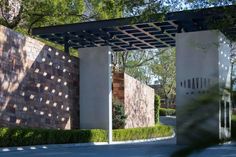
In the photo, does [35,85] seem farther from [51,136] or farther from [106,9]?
[106,9]

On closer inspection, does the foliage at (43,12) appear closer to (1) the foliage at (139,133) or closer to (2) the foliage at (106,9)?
(2) the foliage at (106,9)

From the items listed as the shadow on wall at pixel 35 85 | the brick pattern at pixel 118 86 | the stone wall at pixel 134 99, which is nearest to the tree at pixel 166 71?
the stone wall at pixel 134 99

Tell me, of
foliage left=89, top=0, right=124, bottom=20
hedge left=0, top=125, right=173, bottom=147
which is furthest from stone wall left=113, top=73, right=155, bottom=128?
foliage left=89, top=0, right=124, bottom=20

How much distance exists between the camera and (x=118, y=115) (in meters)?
22.1

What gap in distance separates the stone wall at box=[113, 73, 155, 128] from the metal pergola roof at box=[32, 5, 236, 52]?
1.90 meters

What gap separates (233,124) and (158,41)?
20057 millimetres

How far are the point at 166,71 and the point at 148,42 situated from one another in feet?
102

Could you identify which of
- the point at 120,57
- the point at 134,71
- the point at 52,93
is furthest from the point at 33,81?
the point at 134,71

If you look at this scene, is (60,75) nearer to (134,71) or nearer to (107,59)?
(107,59)

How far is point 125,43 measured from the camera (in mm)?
22250

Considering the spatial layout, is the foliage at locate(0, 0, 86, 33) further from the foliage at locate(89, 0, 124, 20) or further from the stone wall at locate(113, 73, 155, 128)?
the stone wall at locate(113, 73, 155, 128)

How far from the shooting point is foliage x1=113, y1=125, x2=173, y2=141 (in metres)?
20.4

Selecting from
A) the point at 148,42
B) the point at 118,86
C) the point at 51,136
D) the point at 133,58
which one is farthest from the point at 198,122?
the point at 133,58

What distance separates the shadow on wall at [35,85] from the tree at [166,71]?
95.2ft
